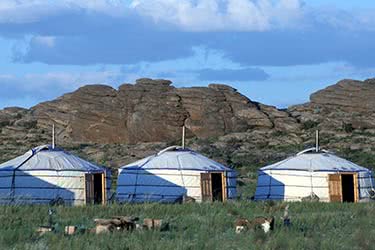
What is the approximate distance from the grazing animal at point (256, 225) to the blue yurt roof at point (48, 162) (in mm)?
13670

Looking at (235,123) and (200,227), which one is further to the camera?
(235,123)

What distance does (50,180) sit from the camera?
36.6 m

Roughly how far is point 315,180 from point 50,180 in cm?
927

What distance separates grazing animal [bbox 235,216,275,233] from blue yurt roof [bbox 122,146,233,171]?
1471 cm

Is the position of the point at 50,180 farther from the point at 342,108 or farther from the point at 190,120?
the point at 342,108

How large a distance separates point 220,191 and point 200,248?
1949 cm

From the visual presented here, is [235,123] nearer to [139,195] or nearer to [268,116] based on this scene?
[268,116]

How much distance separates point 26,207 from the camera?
29.5 m

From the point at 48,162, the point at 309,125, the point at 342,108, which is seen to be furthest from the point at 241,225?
the point at 342,108

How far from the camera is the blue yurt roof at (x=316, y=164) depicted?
39625 mm

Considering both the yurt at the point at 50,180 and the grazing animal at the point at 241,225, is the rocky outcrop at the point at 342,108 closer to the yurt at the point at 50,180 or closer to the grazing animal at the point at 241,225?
the yurt at the point at 50,180

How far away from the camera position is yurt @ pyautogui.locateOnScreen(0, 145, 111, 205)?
119 ft

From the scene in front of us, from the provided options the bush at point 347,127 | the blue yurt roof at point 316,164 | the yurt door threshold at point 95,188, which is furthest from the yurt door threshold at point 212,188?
the bush at point 347,127

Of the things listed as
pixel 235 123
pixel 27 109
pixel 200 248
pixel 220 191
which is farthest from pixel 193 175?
pixel 27 109
